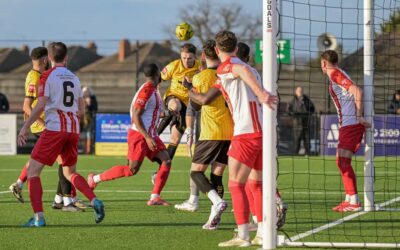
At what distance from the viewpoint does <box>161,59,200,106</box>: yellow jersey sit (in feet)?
46.2

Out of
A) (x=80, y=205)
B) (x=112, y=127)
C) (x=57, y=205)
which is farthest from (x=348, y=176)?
(x=112, y=127)

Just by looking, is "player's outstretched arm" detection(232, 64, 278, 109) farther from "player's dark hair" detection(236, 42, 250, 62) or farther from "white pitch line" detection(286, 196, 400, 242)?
"player's dark hair" detection(236, 42, 250, 62)

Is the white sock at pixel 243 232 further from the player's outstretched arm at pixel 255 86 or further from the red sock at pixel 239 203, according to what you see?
the player's outstretched arm at pixel 255 86

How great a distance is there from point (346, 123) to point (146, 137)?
2791mm

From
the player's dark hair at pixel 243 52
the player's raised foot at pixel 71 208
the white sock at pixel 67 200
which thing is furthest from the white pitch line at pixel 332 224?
Answer: the white sock at pixel 67 200

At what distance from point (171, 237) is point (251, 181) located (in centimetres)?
108

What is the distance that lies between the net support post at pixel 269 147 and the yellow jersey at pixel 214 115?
242cm

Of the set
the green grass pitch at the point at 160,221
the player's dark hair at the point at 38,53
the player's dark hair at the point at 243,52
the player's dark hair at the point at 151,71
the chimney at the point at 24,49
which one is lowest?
the green grass pitch at the point at 160,221

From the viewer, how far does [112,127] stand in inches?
1081

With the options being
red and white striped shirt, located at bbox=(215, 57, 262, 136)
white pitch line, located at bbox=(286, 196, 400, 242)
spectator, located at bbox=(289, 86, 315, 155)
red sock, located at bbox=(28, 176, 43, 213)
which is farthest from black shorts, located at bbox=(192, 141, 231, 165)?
spectator, located at bbox=(289, 86, 315, 155)

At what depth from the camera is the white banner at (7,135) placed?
27303 mm

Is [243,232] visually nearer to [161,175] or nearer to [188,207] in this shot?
[188,207]

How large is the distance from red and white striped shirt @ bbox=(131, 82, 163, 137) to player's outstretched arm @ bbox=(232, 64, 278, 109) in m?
4.16

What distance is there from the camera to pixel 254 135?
905cm
